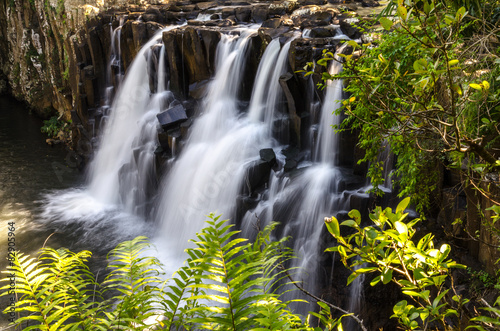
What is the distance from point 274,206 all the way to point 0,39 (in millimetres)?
21067

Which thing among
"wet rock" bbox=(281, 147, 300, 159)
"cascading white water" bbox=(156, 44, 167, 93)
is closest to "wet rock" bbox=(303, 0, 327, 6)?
"cascading white water" bbox=(156, 44, 167, 93)

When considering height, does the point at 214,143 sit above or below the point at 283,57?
below

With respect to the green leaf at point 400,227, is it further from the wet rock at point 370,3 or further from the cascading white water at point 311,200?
the wet rock at point 370,3

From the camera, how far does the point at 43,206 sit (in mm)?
12055

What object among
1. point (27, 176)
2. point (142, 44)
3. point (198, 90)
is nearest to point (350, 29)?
point (198, 90)

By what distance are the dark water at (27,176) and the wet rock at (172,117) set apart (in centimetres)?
388

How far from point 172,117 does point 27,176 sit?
6.04 meters

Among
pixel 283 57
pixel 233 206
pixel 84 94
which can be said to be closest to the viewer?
pixel 233 206

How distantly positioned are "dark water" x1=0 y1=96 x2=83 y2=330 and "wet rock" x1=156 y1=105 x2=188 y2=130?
12.7ft

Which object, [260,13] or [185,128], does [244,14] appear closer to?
[260,13]

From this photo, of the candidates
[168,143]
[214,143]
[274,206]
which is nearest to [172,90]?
[168,143]

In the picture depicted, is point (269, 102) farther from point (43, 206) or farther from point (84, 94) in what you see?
point (84, 94)

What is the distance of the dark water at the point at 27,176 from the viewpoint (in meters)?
10.5

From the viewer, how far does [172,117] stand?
11.4m
